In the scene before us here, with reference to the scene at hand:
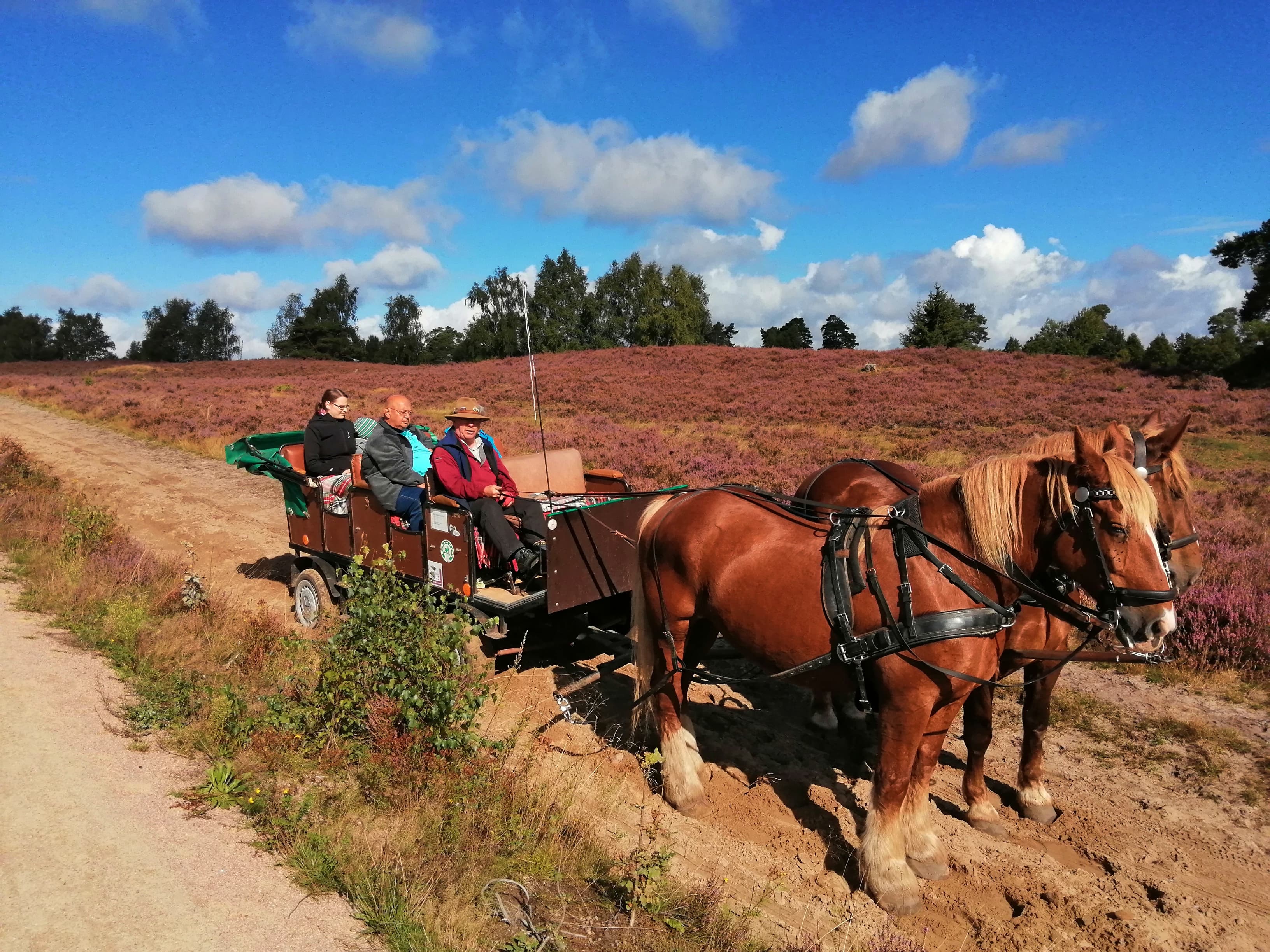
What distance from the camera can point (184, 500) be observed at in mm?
12516

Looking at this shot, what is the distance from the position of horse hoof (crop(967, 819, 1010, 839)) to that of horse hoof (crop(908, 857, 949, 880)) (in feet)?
1.81

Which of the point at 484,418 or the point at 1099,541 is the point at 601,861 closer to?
the point at 1099,541

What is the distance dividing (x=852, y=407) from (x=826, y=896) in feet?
67.8

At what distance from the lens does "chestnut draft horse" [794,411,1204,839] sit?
12.3ft

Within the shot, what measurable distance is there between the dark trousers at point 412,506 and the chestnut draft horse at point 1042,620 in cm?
325

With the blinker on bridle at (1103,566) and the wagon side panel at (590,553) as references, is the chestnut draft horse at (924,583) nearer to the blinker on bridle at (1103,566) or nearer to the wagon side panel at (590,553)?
the blinker on bridle at (1103,566)

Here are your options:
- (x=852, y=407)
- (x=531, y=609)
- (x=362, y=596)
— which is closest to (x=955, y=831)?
(x=531, y=609)

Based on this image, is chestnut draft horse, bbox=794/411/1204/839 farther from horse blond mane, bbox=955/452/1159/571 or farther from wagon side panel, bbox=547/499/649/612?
wagon side panel, bbox=547/499/649/612

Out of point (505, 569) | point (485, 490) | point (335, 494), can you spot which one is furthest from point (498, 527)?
point (335, 494)

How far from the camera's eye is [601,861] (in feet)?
11.5

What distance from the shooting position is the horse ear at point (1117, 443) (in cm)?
362

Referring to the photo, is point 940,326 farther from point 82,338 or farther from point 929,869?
point 82,338

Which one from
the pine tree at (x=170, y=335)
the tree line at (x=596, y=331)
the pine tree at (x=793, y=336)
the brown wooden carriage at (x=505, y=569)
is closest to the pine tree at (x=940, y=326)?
the tree line at (x=596, y=331)

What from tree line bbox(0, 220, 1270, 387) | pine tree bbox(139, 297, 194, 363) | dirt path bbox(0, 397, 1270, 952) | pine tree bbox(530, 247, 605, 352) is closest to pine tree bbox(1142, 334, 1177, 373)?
tree line bbox(0, 220, 1270, 387)
